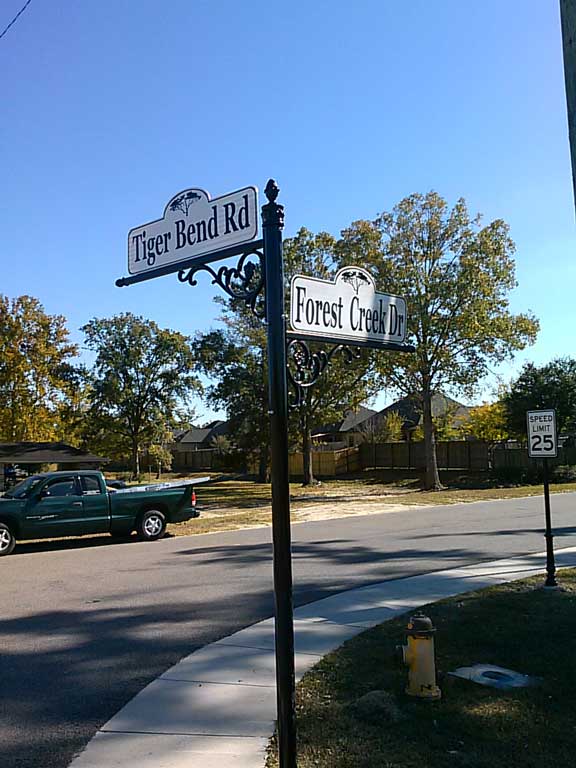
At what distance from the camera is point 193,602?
9922mm

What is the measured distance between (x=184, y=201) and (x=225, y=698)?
394 centimetres

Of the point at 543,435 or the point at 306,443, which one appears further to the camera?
the point at 306,443

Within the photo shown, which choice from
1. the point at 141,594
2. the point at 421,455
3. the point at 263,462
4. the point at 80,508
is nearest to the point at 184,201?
the point at 141,594

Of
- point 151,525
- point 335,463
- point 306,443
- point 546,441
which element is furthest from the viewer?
point 335,463

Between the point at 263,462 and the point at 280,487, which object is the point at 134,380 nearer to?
the point at 263,462

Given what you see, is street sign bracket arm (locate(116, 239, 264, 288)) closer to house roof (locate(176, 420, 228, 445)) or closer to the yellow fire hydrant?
the yellow fire hydrant

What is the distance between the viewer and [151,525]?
17.2 metres

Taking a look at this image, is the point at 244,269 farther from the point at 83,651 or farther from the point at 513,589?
the point at 513,589

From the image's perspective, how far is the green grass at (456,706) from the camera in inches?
181

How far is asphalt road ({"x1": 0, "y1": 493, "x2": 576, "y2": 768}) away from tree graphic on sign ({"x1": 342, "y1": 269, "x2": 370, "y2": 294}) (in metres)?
3.53

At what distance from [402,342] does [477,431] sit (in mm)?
50162

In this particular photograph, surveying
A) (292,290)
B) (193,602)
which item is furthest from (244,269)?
(193,602)

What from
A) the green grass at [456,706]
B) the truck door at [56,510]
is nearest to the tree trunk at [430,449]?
the truck door at [56,510]

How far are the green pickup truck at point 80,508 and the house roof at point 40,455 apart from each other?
15488 millimetres
